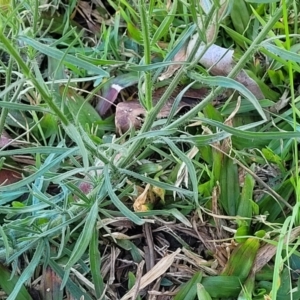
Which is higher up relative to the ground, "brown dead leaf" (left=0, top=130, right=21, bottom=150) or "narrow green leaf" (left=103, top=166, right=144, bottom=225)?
"narrow green leaf" (left=103, top=166, right=144, bottom=225)

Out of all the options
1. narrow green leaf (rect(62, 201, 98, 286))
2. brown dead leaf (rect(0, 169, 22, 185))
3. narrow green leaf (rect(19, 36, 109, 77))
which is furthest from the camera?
brown dead leaf (rect(0, 169, 22, 185))

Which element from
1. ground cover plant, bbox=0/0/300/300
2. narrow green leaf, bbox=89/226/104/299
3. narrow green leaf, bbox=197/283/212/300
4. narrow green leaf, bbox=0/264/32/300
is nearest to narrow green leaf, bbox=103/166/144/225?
ground cover plant, bbox=0/0/300/300

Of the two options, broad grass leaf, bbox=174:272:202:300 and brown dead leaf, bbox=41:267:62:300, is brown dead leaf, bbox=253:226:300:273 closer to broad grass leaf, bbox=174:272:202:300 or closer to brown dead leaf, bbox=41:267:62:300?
broad grass leaf, bbox=174:272:202:300

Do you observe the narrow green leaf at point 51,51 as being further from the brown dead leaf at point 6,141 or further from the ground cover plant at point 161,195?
the brown dead leaf at point 6,141

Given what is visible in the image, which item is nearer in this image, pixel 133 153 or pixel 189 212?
pixel 133 153

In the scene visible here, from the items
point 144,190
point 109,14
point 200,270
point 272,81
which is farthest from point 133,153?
point 109,14

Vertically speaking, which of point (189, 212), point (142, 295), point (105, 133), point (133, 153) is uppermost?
point (133, 153)

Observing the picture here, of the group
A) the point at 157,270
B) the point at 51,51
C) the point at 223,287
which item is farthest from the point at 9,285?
the point at 51,51

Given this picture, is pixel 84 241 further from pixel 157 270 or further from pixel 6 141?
pixel 6 141

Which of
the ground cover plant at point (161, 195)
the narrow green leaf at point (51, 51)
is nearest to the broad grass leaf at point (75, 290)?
the ground cover plant at point (161, 195)

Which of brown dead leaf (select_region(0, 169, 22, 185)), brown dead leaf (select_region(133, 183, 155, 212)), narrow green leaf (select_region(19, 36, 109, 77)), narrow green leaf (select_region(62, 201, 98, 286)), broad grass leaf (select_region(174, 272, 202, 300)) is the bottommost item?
broad grass leaf (select_region(174, 272, 202, 300))

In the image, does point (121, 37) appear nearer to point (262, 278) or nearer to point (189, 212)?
point (189, 212)
